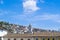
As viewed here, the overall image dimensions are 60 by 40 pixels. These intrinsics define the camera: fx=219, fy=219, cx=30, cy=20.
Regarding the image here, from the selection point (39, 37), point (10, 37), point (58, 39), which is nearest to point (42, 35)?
point (39, 37)

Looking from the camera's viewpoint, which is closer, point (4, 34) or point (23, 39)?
point (23, 39)

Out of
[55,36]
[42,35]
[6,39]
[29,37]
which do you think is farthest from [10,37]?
[55,36]

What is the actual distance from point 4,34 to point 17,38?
21.9 feet

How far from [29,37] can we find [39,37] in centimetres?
349

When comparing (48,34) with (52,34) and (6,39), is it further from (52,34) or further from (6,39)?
(6,39)

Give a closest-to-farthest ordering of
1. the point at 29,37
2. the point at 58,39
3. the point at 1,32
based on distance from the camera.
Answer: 1. the point at 58,39
2. the point at 29,37
3. the point at 1,32

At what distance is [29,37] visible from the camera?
2726 inches

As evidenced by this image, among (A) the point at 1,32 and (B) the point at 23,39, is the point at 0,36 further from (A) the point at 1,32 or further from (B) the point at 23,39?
(B) the point at 23,39

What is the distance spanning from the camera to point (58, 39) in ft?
212

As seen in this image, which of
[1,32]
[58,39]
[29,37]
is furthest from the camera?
[1,32]

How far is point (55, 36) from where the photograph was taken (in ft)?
215

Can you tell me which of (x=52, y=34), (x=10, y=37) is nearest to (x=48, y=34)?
(x=52, y=34)

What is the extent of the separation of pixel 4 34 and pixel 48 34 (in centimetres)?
1602

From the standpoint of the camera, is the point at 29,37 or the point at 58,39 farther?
the point at 29,37
